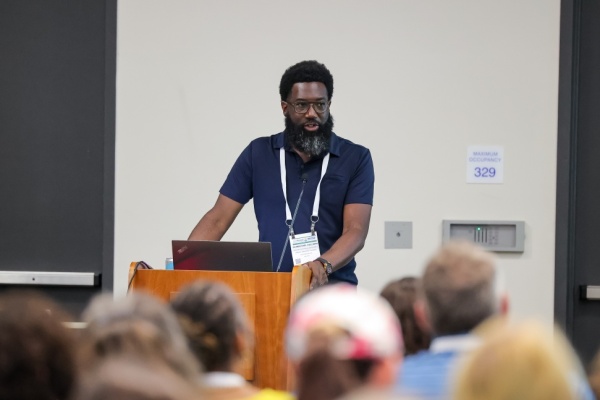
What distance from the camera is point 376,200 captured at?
626cm

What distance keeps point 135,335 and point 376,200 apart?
4299 mm

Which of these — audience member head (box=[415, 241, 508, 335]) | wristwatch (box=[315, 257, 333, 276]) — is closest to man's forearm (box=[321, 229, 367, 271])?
wristwatch (box=[315, 257, 333, 276])

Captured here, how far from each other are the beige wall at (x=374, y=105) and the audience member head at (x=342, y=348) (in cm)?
441

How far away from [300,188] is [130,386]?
11.0 ft

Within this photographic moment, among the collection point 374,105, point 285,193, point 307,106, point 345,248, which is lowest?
point 345,248

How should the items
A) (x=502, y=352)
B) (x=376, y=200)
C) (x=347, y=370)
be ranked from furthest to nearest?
(x=376, y=200) < (x=347, y=370) < (x=502, y=352)

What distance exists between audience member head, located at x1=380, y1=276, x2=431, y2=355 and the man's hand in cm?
92

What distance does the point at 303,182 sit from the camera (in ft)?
15.9

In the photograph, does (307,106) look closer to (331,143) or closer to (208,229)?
(331,143)

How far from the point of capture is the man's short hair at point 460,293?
2.40 m

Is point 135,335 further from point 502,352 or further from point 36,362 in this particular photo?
point 502,352

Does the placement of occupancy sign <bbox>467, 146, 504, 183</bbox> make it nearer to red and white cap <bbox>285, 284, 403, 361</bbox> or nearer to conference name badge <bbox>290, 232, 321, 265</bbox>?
conference name badge <bbox>290, 232, 321, 265</bbox>

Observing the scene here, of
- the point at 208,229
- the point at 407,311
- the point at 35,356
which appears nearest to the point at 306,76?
the point at 208,229

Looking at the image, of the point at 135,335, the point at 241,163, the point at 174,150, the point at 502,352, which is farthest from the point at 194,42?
the point at 502,352
